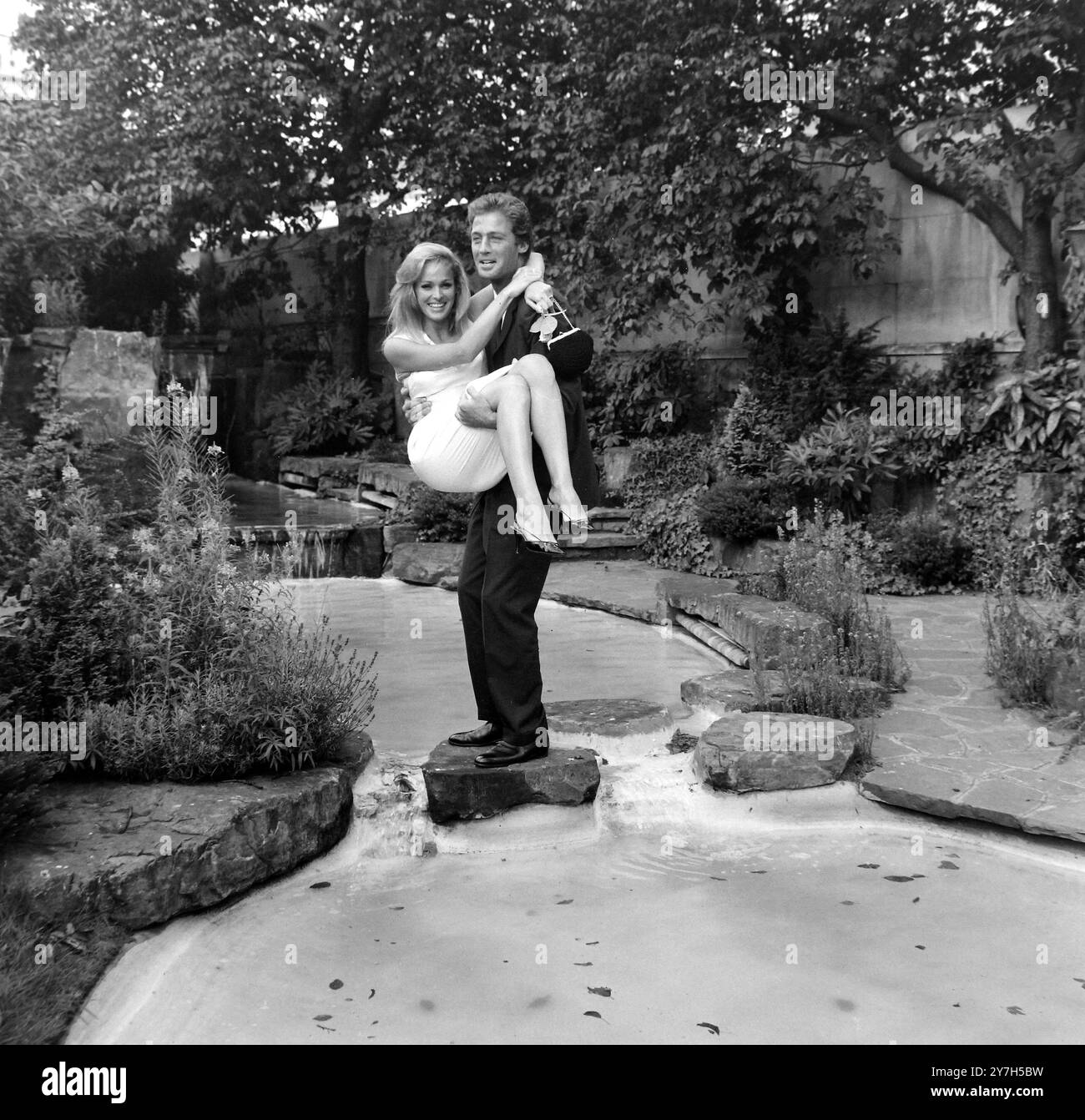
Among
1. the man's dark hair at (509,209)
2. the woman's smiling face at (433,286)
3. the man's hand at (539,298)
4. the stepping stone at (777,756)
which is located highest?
the man's dark hair at (509,209)

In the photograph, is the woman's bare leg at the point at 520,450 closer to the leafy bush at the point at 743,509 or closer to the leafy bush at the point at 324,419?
the leafy bush at the point at 743,509

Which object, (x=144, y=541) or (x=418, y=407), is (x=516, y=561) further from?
(x=144, y=541)

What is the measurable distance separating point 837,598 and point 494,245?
324 centimetres

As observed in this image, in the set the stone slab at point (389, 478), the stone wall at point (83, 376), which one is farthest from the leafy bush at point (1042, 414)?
the stone wall at point (83, 376)

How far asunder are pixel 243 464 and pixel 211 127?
17.2 feet

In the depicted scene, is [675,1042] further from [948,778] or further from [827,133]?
[827,133]

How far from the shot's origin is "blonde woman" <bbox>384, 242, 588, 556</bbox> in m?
4.19

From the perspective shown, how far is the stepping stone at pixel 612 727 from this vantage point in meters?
5.29

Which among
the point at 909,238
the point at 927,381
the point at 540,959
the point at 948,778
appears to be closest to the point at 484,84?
the point at 909,238

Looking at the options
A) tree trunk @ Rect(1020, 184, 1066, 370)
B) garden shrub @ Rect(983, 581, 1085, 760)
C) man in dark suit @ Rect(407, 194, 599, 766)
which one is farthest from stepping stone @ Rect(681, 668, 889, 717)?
tree trunk @ Rect(1020, 184, 1066, 370)

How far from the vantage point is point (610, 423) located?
13.6 metres

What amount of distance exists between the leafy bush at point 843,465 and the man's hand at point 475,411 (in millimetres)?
6427

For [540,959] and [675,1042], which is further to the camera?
[540,959]

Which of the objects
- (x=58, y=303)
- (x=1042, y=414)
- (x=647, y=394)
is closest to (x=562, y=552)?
(x=1042, y=414)
